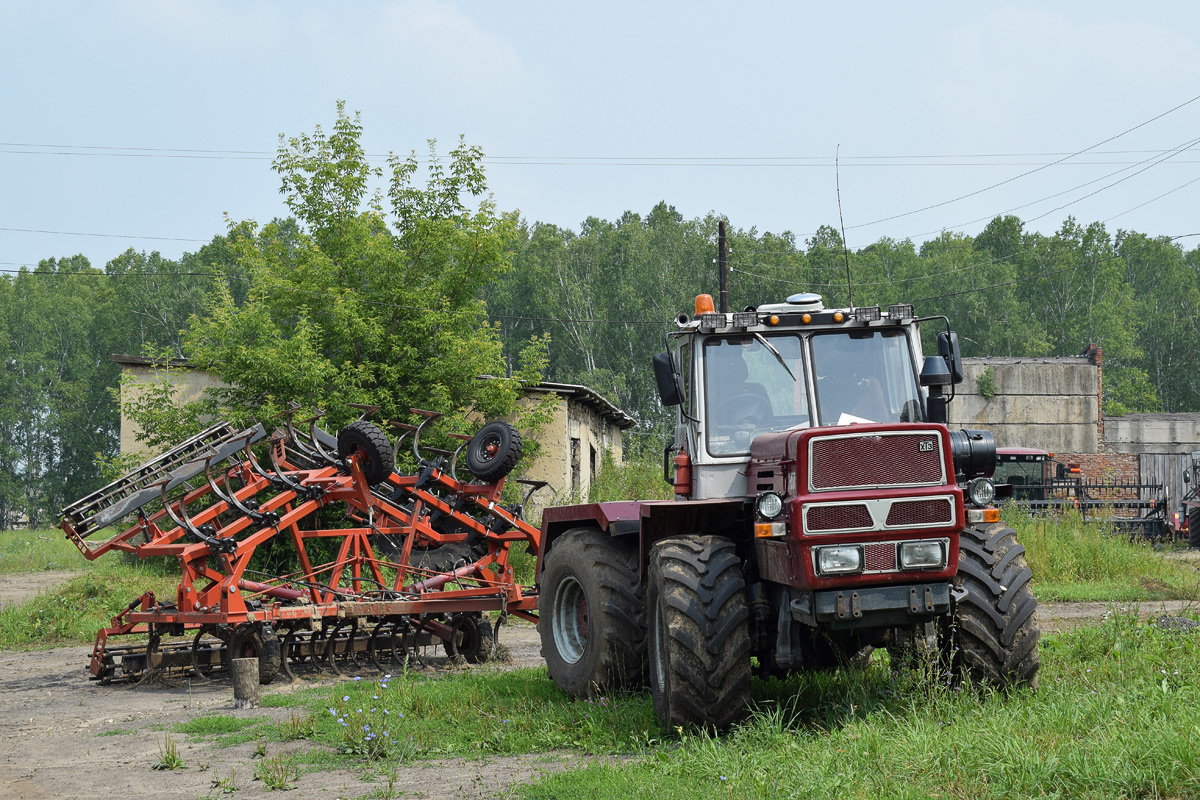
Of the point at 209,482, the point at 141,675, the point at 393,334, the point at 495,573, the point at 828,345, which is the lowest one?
the point at 141,675

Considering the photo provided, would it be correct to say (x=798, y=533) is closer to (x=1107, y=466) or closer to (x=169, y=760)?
(x=169, y=760)

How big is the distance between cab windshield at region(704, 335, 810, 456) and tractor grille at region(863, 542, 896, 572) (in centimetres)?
140

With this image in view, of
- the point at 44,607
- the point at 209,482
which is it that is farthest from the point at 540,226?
the point at 209,482

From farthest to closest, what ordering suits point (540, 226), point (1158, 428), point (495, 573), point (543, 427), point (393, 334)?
point (540, 226), point (1158, 428), point (543, 427), point (393, 334), point (495, 573)

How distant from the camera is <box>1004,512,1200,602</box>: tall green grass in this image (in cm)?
1496

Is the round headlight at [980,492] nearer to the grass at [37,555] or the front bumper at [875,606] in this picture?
the front bumper at [875,606]

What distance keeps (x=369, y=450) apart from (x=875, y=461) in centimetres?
686

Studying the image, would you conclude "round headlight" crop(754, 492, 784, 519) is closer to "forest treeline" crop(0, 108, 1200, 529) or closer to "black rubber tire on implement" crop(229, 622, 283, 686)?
"black rubber tire on implement" crop(229, 622, 283, 686)

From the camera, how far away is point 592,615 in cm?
791

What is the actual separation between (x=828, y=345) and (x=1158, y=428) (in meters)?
38.3

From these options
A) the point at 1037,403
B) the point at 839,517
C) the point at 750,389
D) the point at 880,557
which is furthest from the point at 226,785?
the point at 1037,403

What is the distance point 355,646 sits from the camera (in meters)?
12.0

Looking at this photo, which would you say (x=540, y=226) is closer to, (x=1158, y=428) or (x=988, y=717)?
(x=1158, y=428)

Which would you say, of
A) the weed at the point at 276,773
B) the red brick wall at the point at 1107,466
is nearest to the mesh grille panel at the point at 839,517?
the weed at the point at 276,773
